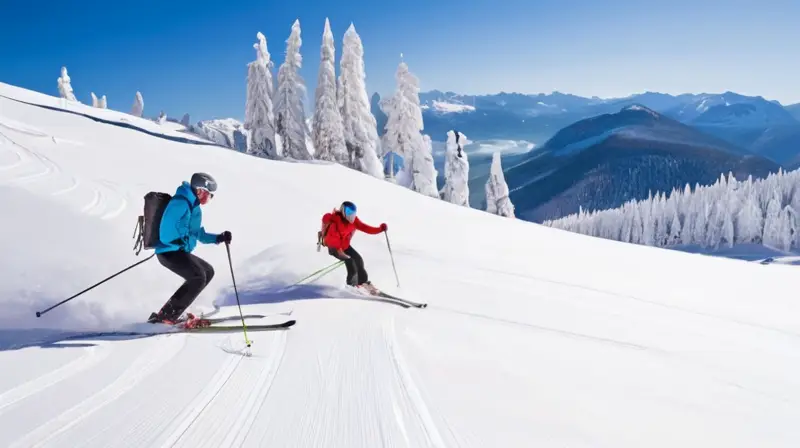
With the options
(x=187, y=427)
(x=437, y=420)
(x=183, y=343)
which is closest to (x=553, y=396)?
(x=437, y=420)

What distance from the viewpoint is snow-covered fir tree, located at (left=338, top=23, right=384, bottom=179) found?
140 ft

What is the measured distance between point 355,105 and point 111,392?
41875 millimetres

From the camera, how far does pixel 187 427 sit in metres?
2.95

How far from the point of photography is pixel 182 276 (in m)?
5.59

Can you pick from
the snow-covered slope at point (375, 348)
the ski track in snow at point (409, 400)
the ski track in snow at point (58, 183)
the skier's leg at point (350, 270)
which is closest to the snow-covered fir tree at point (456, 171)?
the snow-covered slope at point (375, 348)

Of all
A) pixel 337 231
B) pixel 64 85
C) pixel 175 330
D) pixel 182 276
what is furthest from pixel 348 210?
pixel 64 85

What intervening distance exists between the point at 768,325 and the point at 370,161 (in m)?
36.8

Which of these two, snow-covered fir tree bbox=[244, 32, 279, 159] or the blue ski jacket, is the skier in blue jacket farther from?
snow-covered fir tree bbox=[244, 32, 279, 159]

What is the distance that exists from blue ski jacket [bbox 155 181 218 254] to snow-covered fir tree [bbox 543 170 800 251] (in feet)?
356

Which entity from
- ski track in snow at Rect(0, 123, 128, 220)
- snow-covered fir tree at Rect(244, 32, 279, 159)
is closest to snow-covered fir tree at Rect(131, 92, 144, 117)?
snow-covered fir tree at Rect(244, 32, 279, 159)

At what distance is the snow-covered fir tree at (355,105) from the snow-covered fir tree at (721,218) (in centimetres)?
8107

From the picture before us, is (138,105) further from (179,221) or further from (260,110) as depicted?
(179,221)

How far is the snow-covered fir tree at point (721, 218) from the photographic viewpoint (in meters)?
88.8

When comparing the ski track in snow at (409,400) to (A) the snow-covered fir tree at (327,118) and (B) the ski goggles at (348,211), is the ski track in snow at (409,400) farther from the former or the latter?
(A) the snow-covered fir tree at (327,118)
